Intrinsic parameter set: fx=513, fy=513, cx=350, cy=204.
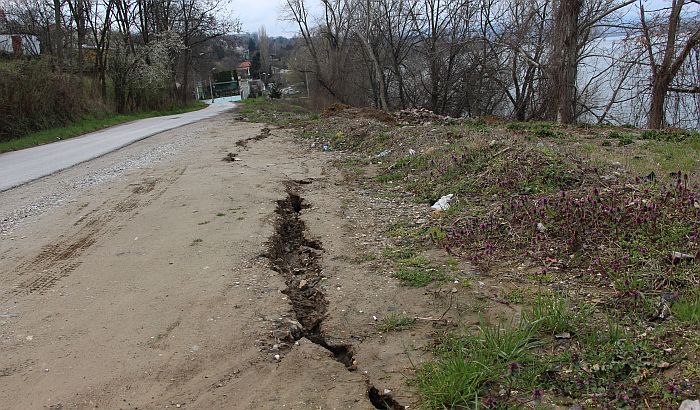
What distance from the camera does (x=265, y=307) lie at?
12.5ft

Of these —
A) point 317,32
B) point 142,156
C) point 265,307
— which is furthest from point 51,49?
point 265,307

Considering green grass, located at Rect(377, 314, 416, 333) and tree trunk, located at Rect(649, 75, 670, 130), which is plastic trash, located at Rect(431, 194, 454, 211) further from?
tree trunk, located at Rect(649, 75, 670, 130)

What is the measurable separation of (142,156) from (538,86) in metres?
14.4

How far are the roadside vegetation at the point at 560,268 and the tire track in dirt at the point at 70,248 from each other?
116 inches

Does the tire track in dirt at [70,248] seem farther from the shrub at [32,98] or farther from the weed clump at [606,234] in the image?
the shrub at [32,98]

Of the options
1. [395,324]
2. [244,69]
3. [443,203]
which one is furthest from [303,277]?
[244,69]

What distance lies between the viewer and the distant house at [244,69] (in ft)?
302

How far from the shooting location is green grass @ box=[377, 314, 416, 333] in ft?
11.2

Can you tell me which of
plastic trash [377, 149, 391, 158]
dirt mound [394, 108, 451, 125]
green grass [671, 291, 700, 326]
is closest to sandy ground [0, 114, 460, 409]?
green grass [671, 291, 700, 326]

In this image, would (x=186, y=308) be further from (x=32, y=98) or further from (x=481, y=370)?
(x=32, y=98)

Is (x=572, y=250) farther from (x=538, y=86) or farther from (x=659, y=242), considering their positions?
(x=538, y=86)

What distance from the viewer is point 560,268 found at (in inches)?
156

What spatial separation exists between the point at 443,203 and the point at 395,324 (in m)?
2.73

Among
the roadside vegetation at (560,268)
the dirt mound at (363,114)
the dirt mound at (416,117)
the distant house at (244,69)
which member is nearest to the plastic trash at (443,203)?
the roadside vegetation at (560,268)
